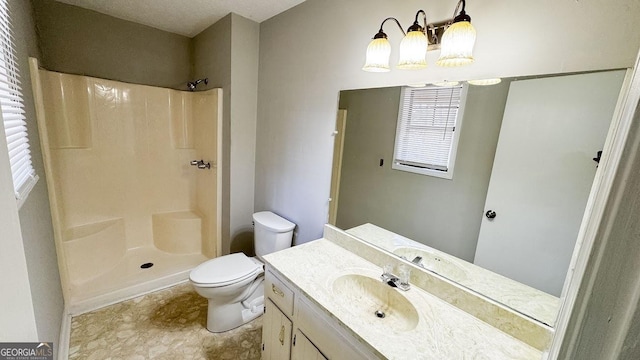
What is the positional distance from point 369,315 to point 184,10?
8.35 ft

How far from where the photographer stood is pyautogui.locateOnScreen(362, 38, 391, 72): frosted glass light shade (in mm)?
1174

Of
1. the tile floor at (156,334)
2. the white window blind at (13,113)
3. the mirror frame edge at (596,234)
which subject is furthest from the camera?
the tile floor at (156,334)

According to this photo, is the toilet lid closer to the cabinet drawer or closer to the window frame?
the cabinet drawer

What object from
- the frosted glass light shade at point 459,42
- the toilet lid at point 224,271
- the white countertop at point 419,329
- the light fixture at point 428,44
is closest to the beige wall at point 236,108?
the toilet lid at point 224,271

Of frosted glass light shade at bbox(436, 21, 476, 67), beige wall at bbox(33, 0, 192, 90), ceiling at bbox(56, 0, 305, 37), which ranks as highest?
ceiling at bbox(56, 0, 305, 37)

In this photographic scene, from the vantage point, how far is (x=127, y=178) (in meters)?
2.52

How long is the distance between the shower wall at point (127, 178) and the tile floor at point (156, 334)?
0.85ft

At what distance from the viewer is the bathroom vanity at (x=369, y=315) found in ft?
2.80

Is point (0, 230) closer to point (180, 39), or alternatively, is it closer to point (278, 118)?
point (278, 118)

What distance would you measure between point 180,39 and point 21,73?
163 cm

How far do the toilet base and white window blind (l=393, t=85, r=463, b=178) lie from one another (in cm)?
152

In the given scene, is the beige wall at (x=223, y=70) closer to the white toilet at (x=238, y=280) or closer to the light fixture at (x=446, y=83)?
the white toilet at (x=238, y=280)

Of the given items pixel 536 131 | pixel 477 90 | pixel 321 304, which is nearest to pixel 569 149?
pixel 536 131

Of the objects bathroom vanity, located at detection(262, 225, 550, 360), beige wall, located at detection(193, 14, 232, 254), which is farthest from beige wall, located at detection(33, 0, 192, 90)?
bathroom vanity, located at detection(262, 225, 550, 360)
